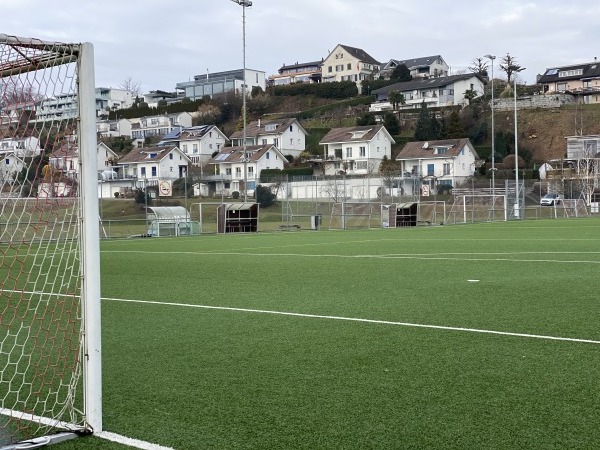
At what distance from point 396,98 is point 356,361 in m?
92.6

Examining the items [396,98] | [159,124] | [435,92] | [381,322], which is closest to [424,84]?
[435,92]

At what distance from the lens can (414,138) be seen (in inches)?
3428

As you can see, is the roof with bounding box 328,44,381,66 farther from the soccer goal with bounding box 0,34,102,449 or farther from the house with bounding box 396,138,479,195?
the soccer goal with bounding box 0,34,102,449

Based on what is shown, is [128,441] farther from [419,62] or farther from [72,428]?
[419,62]

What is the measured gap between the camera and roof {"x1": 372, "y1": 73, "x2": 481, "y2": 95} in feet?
320

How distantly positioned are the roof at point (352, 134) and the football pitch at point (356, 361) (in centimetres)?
7131

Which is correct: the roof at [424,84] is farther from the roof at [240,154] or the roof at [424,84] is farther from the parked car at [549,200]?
the parked car at [549,200]

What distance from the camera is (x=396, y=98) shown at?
9594 cm

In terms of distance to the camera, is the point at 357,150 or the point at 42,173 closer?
the point at 42,173

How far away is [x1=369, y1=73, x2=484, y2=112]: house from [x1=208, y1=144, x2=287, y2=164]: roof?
21.9 metres

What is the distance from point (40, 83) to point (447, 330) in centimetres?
414

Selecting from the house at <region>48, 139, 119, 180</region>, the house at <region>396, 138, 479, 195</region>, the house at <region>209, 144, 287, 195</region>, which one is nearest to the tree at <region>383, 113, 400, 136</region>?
the house at <region>396, 138, 479, 195</region>

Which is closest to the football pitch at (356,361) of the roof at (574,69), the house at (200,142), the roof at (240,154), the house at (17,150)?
the house at (17,150)

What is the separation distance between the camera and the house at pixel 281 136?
88.0 metres
